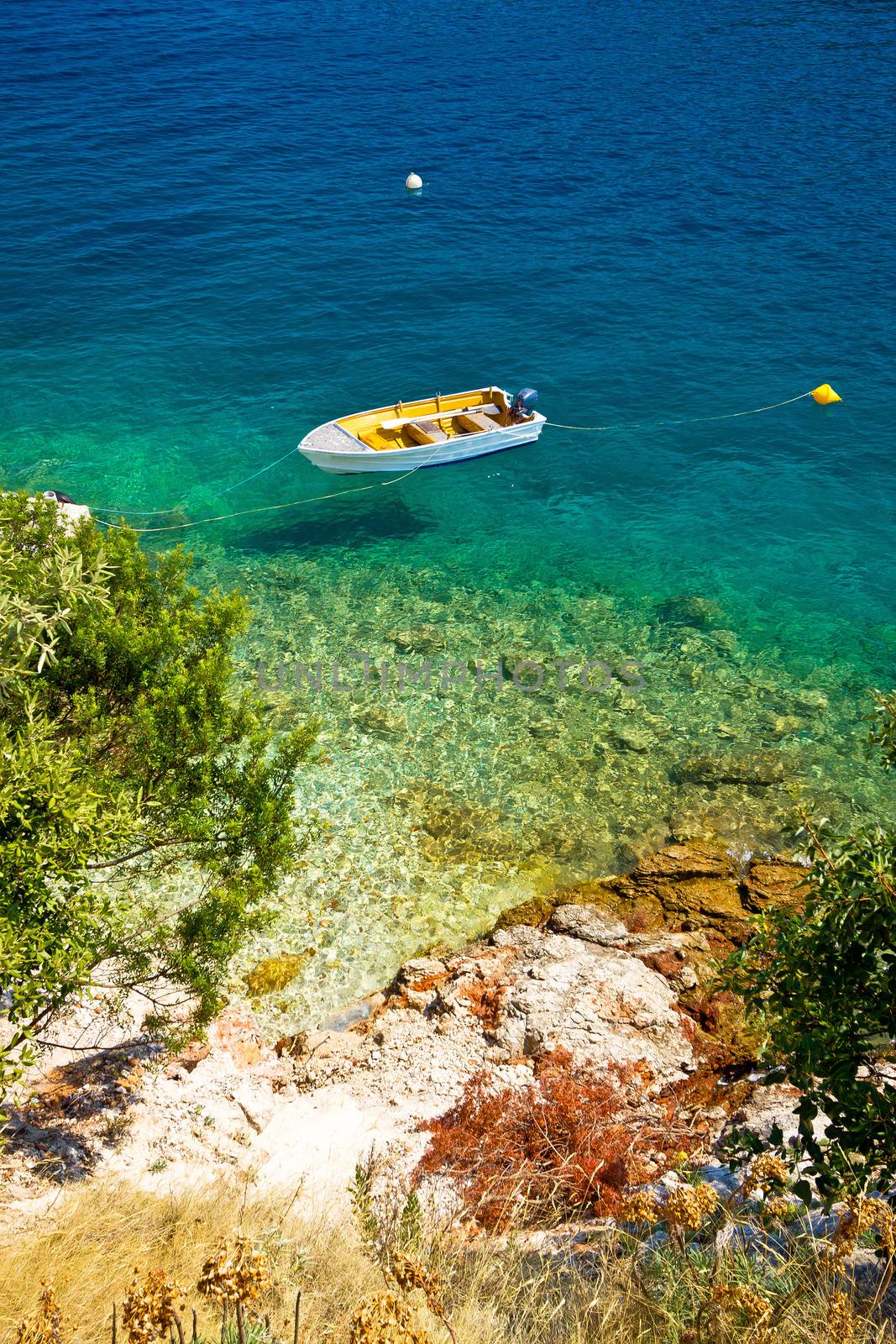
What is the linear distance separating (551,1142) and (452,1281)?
7.48 feet

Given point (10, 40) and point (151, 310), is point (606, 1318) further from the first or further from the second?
point (10, 40)

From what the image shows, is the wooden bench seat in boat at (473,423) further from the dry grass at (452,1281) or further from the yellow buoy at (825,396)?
the dry grass at (452,1281)

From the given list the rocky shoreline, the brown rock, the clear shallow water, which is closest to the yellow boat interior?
the clear shallow water

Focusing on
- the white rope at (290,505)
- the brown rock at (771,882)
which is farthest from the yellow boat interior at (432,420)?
the brown rock at (771,882)

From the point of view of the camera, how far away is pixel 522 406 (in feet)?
86.6

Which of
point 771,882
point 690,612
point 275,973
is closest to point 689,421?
point 690,612

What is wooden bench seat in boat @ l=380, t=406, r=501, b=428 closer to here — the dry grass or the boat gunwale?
the boat gunwale

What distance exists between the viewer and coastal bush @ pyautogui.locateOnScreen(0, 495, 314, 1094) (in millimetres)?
7297

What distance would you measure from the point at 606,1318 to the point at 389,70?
6546cm

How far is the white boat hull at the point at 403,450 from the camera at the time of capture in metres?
24.1

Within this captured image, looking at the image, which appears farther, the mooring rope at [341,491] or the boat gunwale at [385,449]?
the mooring rope at [341,491]

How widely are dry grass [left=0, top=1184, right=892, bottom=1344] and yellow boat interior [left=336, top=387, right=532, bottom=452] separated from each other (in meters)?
19.6

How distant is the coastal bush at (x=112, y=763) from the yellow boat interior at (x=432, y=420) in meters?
14.7

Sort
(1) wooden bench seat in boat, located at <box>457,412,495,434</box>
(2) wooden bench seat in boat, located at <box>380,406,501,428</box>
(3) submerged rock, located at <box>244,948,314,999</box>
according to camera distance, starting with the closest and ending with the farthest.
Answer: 1. (3) submerged rock, located at <box>244,948,314,999</box>
2. (2) wooden bench seat in boat, located at <box>380,406,501,428</box>
3. (1) wooden bench seat in boat, located at <box>457,412,495,434</box>
